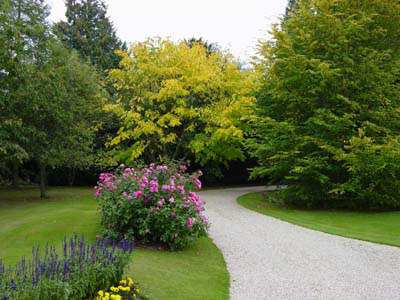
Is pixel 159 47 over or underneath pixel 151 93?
over

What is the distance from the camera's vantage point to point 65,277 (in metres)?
4.42

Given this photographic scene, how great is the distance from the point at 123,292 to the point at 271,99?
13.7 metres

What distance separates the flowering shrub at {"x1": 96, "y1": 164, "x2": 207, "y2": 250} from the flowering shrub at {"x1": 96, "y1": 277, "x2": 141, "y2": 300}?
2.73 metres

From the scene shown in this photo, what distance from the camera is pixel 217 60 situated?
2152cm

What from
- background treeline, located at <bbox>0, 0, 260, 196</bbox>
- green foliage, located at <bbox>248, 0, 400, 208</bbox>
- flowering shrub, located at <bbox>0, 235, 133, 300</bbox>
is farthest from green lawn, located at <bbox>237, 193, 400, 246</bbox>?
flowering shrub, located at <bbox>0, 235, 133, 300</bbox>

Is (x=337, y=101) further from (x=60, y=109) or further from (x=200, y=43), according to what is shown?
(x=200, y=43)

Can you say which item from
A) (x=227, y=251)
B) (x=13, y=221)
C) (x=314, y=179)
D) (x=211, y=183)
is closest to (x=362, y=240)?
(x=227, y=251)

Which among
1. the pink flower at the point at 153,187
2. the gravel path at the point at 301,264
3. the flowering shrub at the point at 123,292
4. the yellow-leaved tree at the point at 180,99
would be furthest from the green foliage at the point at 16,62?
the flowering shrub at the point at 123,292

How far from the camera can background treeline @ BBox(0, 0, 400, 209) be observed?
14.7 m

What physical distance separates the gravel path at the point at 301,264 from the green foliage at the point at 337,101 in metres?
4.59

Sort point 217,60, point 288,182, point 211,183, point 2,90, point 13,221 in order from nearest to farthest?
point 13,221 < point 2,90 < point 288,182 < point 217,60 < point 211,183

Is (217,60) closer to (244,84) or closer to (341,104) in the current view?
(244,84)

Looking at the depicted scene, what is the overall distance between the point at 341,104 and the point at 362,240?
7406 mm

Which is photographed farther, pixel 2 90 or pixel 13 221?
pixel 2 90
